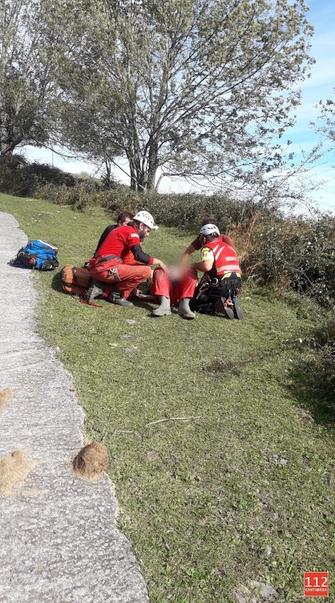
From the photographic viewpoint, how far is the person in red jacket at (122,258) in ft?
A: 19.3

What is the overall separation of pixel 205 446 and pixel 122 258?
11.0 feet

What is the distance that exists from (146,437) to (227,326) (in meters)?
2.93

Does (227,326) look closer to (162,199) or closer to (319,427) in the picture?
(319,427)

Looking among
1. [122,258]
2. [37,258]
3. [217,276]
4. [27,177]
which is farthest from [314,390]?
[27,177]

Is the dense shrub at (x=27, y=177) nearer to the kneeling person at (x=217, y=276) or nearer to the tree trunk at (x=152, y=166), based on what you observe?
the tree trunk at (x=152, y=166)

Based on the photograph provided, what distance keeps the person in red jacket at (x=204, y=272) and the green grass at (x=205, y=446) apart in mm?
236

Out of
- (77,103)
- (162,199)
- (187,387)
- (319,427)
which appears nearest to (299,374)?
(319,427)

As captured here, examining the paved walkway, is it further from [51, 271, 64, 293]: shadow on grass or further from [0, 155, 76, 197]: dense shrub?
[0, 155, 76, 197]: dense shrub

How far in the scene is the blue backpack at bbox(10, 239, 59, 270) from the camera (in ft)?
22.9

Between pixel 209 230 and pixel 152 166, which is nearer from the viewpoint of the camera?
pixel 209 230

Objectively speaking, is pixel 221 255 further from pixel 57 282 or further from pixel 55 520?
pixel 55 520

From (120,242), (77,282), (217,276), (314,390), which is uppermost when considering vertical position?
(120,242)

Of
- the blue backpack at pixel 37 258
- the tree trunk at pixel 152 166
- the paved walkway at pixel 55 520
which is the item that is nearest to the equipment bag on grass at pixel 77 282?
the blue backpack at pixel 37 258

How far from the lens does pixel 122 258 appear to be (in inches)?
239
